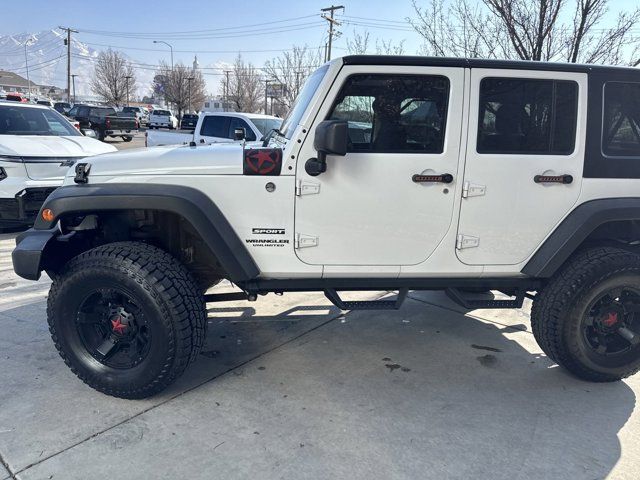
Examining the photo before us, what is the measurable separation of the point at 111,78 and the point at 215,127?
194 feet

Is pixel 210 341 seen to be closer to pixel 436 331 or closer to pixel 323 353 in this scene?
pixel 323 353

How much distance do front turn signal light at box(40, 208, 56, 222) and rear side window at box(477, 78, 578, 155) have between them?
2594 mm

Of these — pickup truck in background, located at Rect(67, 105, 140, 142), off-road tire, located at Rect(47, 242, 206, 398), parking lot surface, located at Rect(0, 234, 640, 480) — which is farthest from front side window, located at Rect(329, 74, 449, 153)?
pickup truck in background, located at Rect(67, 105, 140, 142)


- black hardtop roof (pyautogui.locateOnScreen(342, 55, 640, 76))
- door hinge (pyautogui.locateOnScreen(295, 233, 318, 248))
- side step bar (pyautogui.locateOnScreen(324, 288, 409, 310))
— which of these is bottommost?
side step bar (pyautogui.locateOnScreen(324, 288, 409, 310))

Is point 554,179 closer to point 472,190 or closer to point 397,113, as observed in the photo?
point 472,190

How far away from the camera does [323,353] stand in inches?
147

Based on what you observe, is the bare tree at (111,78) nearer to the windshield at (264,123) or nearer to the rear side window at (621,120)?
the windshield at (264,123)

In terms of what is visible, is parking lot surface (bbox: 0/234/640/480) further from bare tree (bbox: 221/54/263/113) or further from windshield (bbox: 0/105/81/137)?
bare tree (bbox: 221/54/263/113)

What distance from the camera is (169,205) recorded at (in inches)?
110

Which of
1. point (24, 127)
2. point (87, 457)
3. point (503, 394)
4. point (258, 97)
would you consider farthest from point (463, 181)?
point (258, 97)

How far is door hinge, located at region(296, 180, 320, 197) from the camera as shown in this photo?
2.88 m

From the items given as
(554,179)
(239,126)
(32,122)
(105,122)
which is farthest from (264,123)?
(105,122)

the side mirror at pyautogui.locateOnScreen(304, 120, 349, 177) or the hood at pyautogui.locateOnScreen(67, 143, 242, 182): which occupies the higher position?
the side mirror at pyautogui.locateOnScreen(304, 120, 349, 177)

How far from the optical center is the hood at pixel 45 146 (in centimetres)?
649
